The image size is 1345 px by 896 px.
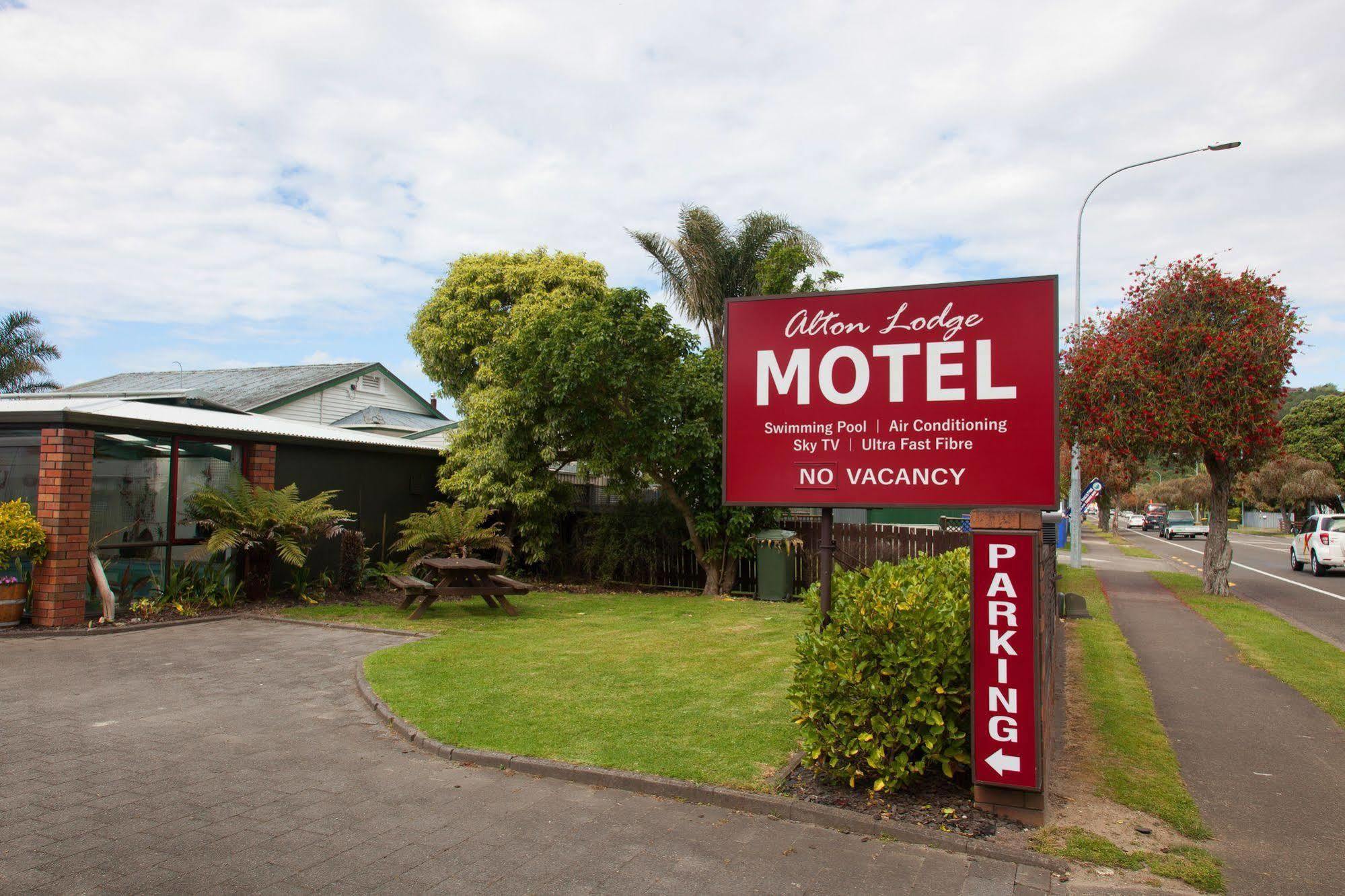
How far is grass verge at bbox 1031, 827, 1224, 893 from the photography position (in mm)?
4020

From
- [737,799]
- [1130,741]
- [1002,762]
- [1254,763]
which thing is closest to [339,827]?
[737,799]

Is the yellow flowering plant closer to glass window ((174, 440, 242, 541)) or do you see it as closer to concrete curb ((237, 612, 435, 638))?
glass window ((174, 440, 242, 541))

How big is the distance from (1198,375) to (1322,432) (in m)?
51.4

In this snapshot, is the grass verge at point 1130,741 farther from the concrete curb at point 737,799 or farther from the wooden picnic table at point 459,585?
the wooden picnic table at point 459,585

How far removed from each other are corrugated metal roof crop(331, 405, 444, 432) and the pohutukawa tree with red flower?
18.0 metres

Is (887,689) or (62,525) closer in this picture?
(887,689)

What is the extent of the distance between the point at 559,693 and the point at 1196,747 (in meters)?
4.76

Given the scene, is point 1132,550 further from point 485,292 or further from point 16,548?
Answer: point 16,548

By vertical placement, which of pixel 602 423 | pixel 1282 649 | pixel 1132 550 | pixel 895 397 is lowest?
pixel 1132 550

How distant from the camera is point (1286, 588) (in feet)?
62.3

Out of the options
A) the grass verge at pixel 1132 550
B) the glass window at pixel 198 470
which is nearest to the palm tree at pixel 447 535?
the glass window at pixel 198 470

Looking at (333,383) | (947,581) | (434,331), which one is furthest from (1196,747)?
(333,383)

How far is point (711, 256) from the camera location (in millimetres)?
24859

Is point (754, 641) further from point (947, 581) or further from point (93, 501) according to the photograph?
point (93, 501)
